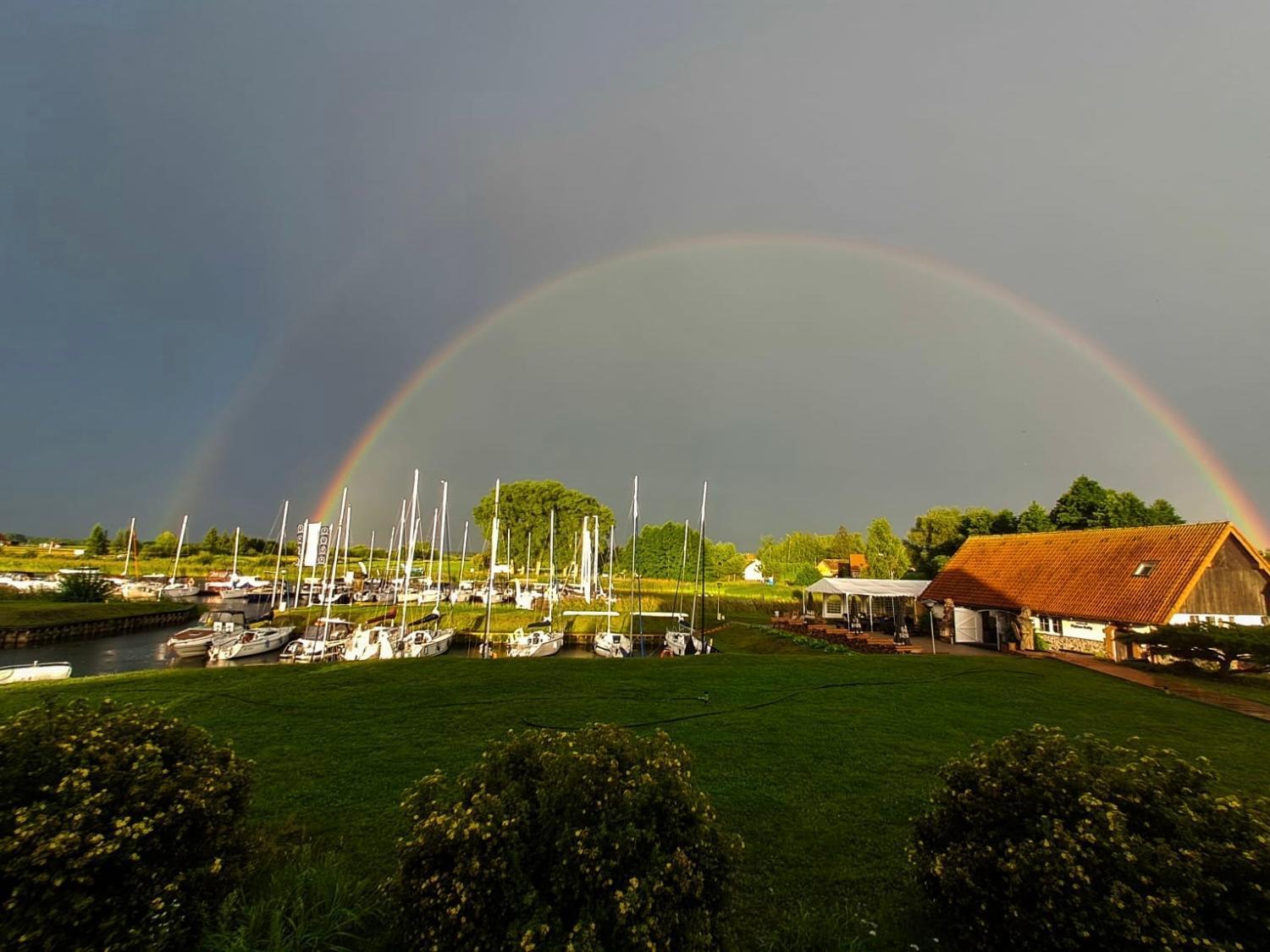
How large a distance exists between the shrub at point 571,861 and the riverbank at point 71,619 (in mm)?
54153

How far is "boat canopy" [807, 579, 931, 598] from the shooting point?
115 feet

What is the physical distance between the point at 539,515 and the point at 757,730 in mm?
72128

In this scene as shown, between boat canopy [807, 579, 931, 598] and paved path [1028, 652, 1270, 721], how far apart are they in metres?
9.37

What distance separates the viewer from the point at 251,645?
36.6 meters

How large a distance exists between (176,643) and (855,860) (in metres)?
44.3

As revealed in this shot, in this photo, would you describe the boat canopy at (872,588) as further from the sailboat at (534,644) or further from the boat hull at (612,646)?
the sailboat at (534,644)

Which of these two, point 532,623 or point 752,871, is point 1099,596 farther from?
point 532,623

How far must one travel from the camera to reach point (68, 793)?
147 inches

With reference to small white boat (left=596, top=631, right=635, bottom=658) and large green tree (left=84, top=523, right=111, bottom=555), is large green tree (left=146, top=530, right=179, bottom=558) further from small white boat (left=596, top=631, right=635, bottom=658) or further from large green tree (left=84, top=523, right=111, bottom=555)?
small white boat (left=596, top=631, right=635, bottom=658)

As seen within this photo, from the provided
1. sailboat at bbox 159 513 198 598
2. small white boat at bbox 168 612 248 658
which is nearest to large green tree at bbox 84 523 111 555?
sailboat at bbox 159 513 198 598

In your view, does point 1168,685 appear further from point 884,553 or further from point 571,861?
point 884,553

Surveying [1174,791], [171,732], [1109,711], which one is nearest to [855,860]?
[1174,791]

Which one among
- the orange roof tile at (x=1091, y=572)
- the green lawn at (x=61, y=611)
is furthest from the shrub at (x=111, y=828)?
the green lawn at (x=61, y=611)

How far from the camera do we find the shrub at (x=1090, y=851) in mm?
3439
